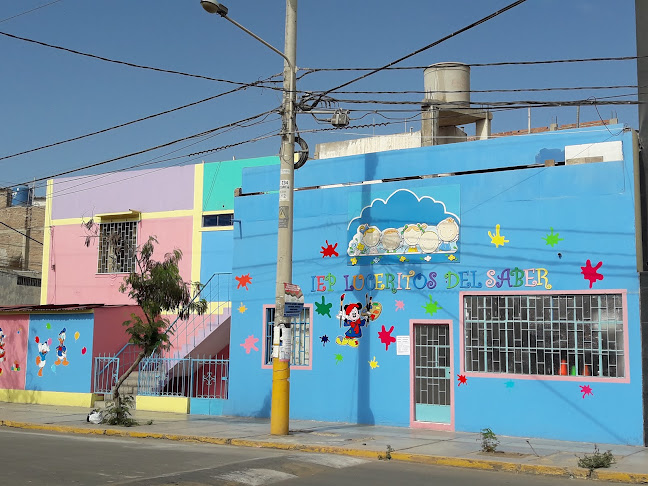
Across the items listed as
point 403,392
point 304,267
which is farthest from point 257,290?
point 403,392

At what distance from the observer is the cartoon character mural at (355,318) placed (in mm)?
16734

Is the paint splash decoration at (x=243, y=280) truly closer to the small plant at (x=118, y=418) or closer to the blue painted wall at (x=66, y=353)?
the small plant at (x=118, y=418)

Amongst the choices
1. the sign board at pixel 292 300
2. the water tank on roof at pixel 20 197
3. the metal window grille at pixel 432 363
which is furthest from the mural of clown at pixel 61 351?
the water tank on roof at pixel 20 197

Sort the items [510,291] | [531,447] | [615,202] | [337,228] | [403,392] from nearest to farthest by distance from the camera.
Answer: [531,447]
[615,202]
[510,291]
[403,392]
[337,228]

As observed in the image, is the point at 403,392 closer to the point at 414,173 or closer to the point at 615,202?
the point at 414,173

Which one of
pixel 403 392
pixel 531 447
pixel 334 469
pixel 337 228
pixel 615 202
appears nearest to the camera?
pixel 334 469

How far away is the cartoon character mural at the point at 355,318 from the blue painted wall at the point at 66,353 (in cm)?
768

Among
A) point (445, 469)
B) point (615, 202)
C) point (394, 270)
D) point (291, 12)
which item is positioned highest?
point (291, 12)

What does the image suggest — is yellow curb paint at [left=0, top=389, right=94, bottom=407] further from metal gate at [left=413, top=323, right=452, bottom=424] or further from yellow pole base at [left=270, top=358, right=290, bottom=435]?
metal gate at [left=413, top=323, right=452, bottom=424]

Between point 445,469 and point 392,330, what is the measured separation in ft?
16.4

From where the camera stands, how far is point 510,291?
15141 millimetres

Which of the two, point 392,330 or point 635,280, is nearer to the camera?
point 635,280

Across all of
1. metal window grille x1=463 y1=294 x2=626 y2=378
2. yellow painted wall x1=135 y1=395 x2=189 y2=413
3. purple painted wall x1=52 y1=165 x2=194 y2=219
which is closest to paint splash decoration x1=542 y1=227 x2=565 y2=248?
metal window grille x1=463 y1=294 x2=626 y2=378

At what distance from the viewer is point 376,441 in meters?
13.9
